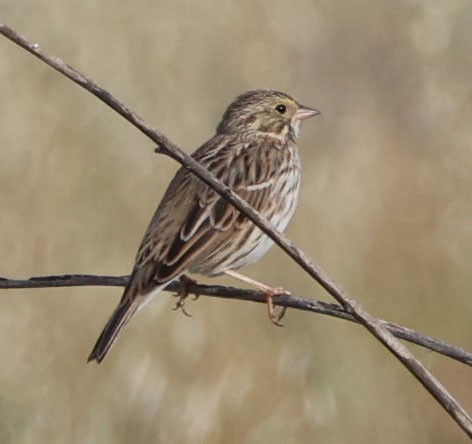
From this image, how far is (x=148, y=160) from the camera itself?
666cm

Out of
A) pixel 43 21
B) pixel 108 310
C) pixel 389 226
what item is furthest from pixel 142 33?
pixel 108 310

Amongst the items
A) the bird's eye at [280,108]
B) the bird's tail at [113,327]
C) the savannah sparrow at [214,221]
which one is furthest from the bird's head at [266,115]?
the bird's tail at [113,327]

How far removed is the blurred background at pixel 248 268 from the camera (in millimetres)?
5543

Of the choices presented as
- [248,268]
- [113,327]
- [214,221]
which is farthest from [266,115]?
[113,327]

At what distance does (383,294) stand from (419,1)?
2888mm

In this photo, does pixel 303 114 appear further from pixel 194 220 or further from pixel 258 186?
pixel 194 220


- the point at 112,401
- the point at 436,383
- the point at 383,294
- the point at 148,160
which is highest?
the point at 148,160

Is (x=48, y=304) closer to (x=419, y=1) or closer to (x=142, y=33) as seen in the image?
(x=142, y=33)

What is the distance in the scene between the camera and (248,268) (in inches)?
248

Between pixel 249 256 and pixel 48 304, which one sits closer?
pixel 249 256

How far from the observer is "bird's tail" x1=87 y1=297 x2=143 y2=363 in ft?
12.5

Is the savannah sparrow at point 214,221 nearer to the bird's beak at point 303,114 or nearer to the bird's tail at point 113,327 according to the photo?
the bird's tail at point 113,327

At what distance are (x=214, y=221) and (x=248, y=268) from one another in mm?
2032

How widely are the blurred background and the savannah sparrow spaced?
111 centimetres
